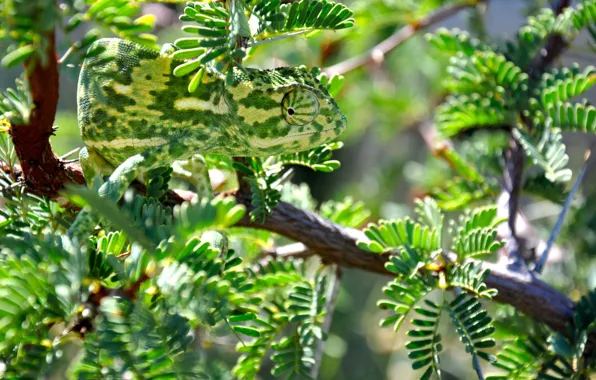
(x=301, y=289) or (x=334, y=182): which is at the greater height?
(x=301, y=289)

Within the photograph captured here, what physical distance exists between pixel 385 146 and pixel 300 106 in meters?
2.11

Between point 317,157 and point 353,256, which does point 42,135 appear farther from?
point 353,256

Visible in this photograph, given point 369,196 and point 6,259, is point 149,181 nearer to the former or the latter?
point 6,259

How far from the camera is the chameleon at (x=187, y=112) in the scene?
77 centimetres

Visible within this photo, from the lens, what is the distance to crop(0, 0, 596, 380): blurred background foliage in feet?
4.80

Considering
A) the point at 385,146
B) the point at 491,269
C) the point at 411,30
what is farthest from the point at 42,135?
the point at 385,146

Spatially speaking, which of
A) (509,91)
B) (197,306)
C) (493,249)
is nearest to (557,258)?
(509,91)

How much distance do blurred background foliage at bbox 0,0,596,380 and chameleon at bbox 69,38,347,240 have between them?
409mm

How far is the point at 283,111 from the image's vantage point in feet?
2.53

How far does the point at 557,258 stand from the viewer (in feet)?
5.04

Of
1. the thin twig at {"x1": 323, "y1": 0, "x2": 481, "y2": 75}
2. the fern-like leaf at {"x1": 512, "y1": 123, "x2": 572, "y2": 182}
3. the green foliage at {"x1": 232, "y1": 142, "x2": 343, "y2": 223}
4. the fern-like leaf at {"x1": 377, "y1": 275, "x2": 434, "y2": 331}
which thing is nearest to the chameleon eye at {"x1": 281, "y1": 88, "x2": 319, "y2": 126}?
the green foliage at {"x1": 232, "y1": 142, "x2": 343, "y2": 223}

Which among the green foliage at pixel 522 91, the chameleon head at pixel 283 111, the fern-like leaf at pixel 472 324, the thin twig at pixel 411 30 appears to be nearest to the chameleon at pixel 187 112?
the chameleon head at pixel 283 111

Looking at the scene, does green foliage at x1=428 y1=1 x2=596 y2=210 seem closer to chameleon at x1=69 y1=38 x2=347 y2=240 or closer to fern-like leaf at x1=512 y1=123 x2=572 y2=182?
fern-like leaf at x1=512 y1=123 x2=572 y2=182

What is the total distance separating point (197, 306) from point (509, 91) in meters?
0.81
